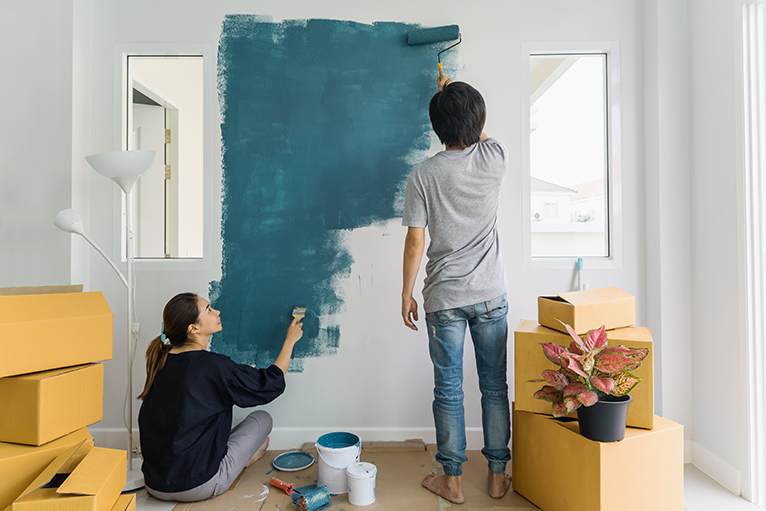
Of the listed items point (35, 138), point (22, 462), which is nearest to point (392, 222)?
point (22, 462)

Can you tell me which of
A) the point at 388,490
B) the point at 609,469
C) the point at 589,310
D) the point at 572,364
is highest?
the point at 589,310

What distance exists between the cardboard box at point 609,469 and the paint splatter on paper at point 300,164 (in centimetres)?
108

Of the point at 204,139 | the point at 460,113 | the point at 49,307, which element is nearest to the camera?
the point at 49,307

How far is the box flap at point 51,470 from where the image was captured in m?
1.20

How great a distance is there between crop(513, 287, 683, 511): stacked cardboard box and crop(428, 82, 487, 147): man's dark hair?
0.71 metres

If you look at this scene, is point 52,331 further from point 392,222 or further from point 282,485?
point 392,222

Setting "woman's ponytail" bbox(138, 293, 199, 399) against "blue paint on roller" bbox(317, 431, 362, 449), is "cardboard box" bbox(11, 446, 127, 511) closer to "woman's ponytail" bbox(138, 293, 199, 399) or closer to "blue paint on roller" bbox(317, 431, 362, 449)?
"woman's ponytail" bbox(138, 293, 199, 399)

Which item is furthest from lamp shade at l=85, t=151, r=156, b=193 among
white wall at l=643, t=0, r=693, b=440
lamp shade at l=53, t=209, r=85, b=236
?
white wall at l=643, t=0, r=693, b=440

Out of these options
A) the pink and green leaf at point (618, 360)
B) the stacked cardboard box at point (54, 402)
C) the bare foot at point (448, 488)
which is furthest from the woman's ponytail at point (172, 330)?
the pink and green leaf at point (618, 360)

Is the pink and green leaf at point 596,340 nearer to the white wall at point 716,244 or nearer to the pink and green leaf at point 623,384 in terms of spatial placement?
the pink and green leaf at point 623,384

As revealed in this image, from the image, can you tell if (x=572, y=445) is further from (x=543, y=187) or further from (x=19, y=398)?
(x=19, y=398)

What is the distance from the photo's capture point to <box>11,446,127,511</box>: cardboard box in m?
1.15

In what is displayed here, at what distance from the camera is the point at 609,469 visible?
1388mm

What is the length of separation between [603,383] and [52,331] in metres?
1.85
